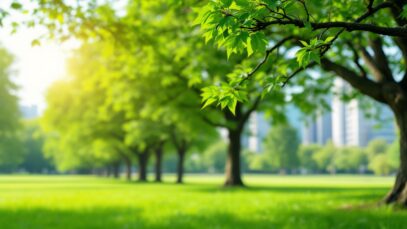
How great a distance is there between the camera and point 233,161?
2866cm

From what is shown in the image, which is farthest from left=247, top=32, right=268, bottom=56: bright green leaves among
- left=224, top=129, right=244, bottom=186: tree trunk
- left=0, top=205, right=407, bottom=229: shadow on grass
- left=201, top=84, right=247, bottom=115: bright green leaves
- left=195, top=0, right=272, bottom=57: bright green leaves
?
left=224, top=129, right=244, bottom=186: tree trunk

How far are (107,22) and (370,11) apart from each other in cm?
853

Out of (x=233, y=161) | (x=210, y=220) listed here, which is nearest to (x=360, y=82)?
(x=210, y=220)

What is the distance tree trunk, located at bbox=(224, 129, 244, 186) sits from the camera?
2856 cm

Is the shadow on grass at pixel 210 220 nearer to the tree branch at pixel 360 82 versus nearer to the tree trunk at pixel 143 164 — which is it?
the tree branch at pixel 360 82

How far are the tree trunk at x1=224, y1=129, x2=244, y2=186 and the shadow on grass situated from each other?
15.5 metres

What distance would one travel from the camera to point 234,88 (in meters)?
5.13

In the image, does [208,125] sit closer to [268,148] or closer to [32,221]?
[32,221]

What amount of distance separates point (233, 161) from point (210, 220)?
1775 centimetres

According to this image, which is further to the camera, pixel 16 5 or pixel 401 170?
pixel 401 170

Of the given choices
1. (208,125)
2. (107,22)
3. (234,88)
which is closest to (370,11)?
(234,88)

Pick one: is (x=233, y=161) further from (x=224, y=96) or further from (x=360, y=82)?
(x=224, y=96)

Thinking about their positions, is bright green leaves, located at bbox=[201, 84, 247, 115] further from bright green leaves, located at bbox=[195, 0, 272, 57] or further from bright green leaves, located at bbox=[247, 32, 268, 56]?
bright green leaves, located at bbox=[247, 32, 268, 56]

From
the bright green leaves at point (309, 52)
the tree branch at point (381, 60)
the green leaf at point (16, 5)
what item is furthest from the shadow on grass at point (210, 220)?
the bright green leaves at point (309, 52)
